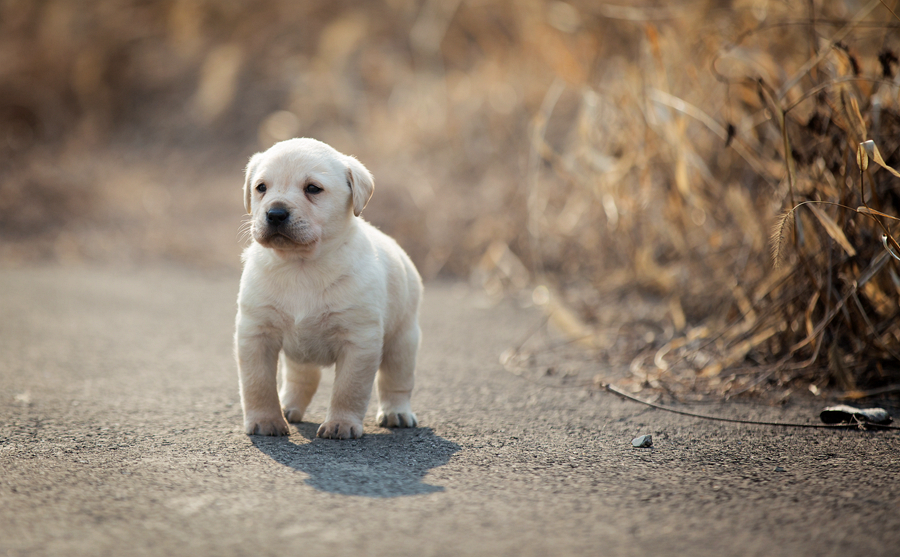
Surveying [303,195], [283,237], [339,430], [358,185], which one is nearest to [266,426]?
[339,430]

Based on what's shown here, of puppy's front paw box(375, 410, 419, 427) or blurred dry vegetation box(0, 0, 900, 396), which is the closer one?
puppy's front paw box(375, 410, 419, 427)

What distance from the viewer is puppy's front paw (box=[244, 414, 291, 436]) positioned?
9.39ft

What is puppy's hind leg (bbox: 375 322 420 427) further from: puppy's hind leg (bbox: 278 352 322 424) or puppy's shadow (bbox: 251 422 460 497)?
puppy's hind leg (bbox: 278 352 322 424)

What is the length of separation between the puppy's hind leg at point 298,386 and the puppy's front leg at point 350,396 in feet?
1.15

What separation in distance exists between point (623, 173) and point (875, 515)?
9.06 feet

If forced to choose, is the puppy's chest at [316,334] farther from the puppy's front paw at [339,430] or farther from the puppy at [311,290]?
the puppy's front paw at [339,430]

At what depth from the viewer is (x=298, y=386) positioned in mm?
3240

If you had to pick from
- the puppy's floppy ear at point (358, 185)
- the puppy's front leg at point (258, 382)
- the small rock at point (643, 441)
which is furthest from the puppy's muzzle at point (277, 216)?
the small rock at point (643, 441)

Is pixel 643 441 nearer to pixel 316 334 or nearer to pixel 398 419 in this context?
pixel 398 419

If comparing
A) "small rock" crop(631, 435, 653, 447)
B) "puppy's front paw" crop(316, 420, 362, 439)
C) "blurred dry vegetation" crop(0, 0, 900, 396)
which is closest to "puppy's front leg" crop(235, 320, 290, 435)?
"puppy's front paw" crop(316, 420, 362, 439)

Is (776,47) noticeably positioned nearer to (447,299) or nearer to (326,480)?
(447,299)

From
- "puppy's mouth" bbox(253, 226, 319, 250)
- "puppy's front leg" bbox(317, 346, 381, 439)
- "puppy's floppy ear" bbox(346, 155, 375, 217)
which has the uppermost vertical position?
"puppy's floppy ear" bbox(346, 155, 375, 217)

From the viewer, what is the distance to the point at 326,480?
7.66ft

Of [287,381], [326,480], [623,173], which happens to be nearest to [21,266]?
[287,381]
